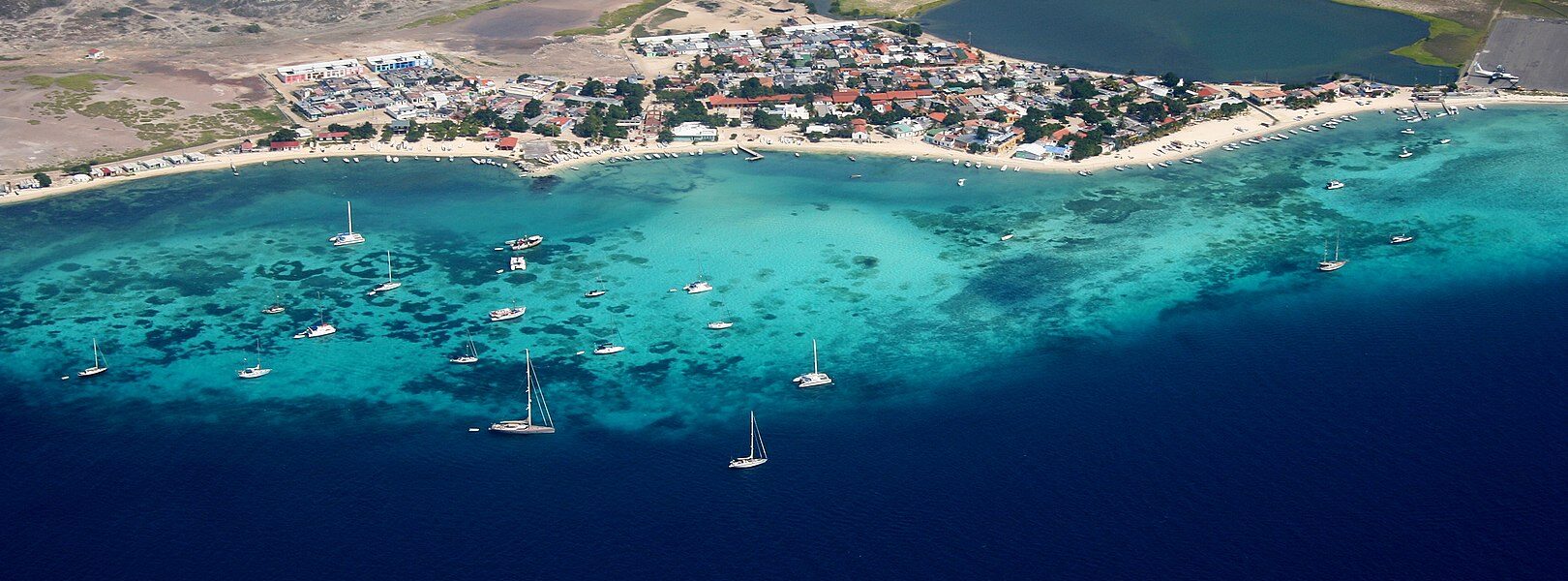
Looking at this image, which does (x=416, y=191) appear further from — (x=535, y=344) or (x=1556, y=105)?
(x=1556, y=105)

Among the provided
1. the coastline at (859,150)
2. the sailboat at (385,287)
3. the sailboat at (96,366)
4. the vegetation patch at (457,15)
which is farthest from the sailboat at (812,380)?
the vegetation patch at (457,15)

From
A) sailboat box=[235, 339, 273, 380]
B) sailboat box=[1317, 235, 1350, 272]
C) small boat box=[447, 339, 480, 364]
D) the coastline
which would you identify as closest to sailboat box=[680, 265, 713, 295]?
small boat box=[447, 339, 480, 364]

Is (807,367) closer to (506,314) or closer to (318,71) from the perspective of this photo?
(506,314)

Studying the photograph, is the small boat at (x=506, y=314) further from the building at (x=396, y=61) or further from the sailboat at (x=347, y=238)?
the building at (x=396, y=61)

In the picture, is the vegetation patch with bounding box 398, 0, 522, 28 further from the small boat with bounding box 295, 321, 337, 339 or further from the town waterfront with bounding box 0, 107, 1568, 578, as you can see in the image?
the small boat with bounding box 295, 321, 337, 339

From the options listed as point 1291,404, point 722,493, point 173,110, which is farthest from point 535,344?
point 173,110

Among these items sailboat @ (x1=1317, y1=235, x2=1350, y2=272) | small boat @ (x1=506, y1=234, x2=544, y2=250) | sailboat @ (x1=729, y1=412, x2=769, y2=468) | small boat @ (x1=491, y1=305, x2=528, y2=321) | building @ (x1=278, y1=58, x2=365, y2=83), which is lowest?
sailboat @ (x1=729, y1=412, x2=769, y2=468)
